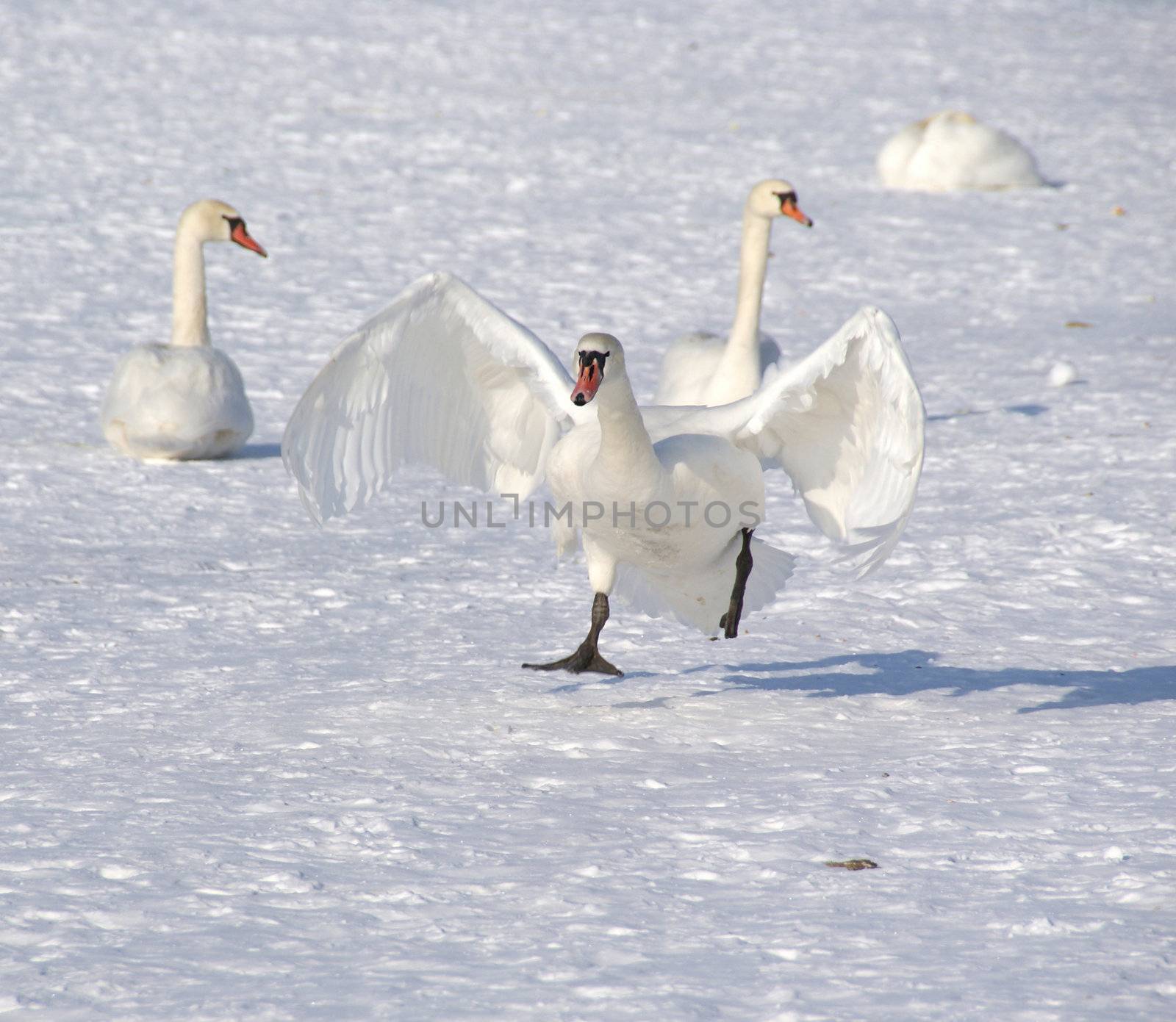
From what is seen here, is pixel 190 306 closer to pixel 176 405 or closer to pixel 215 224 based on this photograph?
pixel 215 224

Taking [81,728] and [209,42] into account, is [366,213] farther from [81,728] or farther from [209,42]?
[81,728]

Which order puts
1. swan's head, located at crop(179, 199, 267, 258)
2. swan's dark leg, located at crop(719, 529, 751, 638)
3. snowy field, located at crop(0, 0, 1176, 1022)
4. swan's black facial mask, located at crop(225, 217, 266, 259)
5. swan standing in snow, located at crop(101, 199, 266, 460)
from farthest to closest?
swan's black facial mask, located at crop(225, 217, 266, 259), swan's head, located at crop(179, 199, 267, 258), swan standing in snow, located at crop(101, 199, 266, 460), swan's dark leg, located at crop(719, 529, 751, 638), snowy field, located at crop(0, 0, 1176, 1022)

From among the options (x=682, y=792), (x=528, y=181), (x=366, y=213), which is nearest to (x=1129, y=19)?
(x=528, y=181)

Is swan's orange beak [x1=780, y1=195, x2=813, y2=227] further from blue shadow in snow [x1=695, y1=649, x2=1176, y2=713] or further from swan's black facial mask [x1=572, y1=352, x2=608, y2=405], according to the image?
swan's black facial mask [x1=572, y1=352, x2=608, y2=405]

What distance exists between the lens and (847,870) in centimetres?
348

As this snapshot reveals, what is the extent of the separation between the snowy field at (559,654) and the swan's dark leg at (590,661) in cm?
11

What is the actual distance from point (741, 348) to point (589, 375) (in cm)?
275

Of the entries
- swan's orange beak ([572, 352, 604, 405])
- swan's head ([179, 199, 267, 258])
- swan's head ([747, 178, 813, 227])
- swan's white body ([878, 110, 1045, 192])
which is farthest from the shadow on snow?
swan's white body ([878, 110, 1045, 192])

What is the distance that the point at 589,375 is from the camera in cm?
449

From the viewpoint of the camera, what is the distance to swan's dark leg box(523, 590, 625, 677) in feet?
15.7

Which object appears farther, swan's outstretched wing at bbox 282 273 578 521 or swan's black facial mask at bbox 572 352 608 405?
swan's outstretched wing at bbox 282 273 578 521

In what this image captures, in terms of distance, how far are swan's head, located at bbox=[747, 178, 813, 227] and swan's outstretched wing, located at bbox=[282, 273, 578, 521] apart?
3004 mm

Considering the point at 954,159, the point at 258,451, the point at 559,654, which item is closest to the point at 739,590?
the point at 559,654

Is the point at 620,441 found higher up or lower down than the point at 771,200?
lower down
